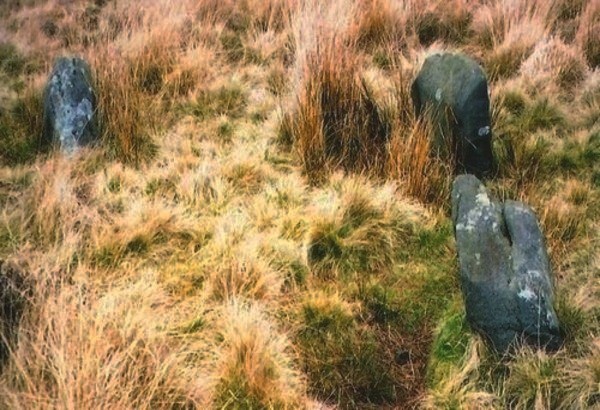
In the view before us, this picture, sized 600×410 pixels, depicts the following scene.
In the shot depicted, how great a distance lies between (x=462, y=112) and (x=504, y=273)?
4.76 ft

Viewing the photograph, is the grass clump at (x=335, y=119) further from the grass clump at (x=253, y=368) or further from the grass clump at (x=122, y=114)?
the grass clump at (x=253, y=368)

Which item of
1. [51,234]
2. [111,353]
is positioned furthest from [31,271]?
[51,234]

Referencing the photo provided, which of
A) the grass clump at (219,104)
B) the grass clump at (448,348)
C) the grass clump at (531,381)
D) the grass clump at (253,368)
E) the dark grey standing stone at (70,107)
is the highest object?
the dark grey standing stone at (70,107)

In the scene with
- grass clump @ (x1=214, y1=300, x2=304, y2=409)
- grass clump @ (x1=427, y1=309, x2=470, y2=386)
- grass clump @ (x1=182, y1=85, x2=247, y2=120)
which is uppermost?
grass clump @ (x1=214, y1=300, x2=304, y2=409)

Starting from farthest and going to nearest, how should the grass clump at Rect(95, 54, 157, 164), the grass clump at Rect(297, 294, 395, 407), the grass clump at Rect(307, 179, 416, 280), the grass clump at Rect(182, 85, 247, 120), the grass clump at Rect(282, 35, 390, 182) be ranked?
the grass clump at Rect(182, 85, 247, 120) → the grass clump at Rect(95, 54, 157, 164) → the grass clump at Rect(282, 35, 390, 182) → the grass clump at Rect(307, 179, 416, 280) → the grass clump at Rect(297, 294, 395, 407)

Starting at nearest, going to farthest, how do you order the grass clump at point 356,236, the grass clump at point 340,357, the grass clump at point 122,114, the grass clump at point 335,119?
the grass clump at point 340,357, the grass clump at point 356,236, the grass clump at point 335,119, the grass clump at point 122,114

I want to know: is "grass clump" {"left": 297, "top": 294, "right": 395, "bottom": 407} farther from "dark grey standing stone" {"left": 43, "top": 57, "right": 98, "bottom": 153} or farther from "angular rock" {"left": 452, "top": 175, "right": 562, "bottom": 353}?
"dark grey standing stone" {"left": 43, "top": 57, "right": 98, "bottom": 153}

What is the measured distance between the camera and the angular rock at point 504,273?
105 inches

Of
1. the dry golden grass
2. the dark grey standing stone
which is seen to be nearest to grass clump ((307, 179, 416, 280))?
the dry golden grass

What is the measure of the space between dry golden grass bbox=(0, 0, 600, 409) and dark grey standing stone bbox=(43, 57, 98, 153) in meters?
0.15

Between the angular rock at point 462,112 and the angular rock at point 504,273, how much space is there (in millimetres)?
851

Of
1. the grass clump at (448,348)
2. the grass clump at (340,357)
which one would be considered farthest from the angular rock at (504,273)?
the grass clump at (340,357)

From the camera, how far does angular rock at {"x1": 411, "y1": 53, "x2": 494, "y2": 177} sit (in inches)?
153

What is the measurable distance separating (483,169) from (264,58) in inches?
111
